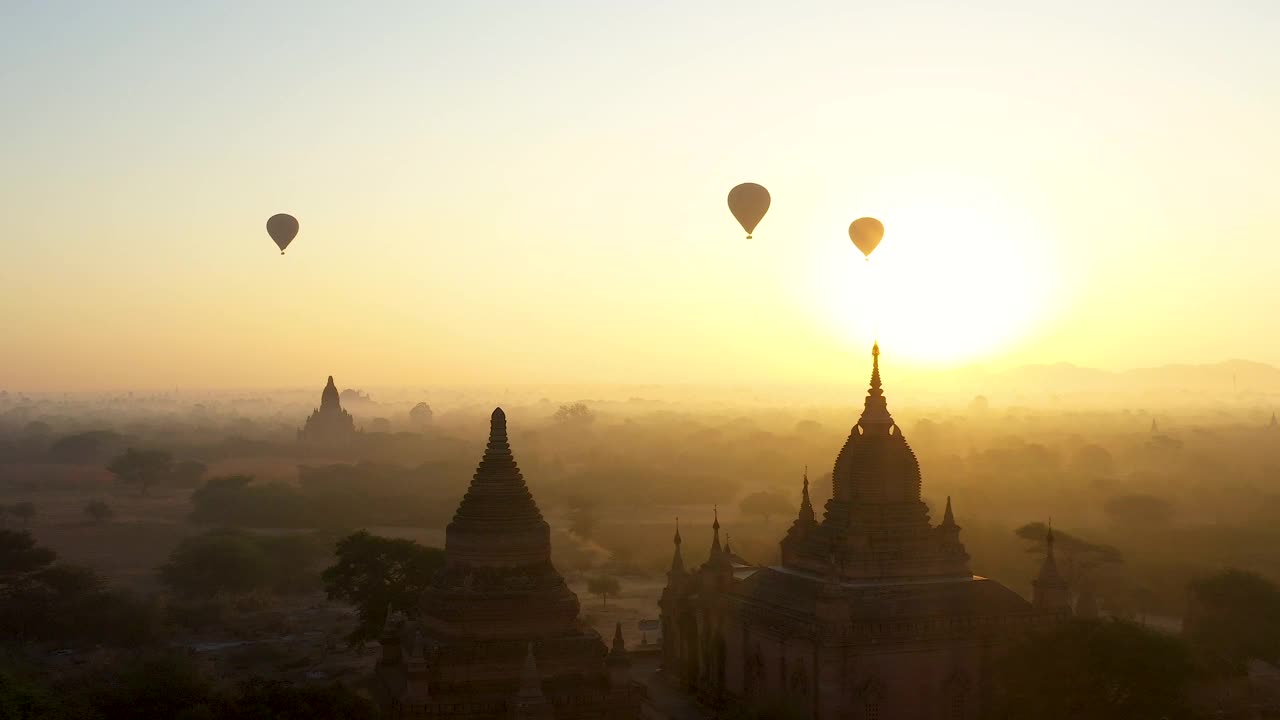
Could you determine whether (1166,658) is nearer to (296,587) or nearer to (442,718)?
(442,718)

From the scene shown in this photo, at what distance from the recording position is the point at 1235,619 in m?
40.1

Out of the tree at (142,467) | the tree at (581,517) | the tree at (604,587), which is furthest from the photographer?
the tree at (142,467)

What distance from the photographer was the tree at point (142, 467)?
104 metres

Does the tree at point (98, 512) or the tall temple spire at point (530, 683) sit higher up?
the tree at point (98, 512)

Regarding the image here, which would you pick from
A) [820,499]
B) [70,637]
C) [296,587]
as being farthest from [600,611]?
[820,499]

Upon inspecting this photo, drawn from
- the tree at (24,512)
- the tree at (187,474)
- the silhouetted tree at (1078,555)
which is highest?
the tree at (187,474)

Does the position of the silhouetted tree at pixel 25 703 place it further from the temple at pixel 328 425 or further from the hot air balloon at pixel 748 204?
the temple at pixel 328 425

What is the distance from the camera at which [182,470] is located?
116438 millimetres

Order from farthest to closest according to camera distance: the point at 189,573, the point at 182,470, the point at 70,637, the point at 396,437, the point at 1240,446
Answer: the point at 396,437
the point at 1240,446
the point at 182,470
the point at 189,573
the point at 70,637

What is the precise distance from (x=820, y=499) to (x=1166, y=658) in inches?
2759

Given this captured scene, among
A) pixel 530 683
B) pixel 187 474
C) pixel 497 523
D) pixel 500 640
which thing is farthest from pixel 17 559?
pixel 187 474

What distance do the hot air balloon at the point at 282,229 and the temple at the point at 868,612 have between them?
25.1 m

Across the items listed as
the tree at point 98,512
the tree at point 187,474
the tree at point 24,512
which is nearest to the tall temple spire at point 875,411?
the tree at point 98,512

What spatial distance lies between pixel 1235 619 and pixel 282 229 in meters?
35.6
